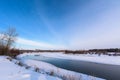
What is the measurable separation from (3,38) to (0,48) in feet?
17.9

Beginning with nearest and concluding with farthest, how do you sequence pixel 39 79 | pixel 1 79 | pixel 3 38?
pixel 1 79
pixel 39 79
pixel 3 38

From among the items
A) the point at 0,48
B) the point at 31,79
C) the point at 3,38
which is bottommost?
the point at 31,79

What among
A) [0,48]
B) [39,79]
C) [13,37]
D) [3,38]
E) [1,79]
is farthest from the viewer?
[13,37]

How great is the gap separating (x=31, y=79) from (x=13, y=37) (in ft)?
109

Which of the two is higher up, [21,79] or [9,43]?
[9,43]

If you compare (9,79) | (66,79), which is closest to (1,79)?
(9,79)

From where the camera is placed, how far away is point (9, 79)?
5246 mm

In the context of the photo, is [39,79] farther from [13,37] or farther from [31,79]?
[13,37]

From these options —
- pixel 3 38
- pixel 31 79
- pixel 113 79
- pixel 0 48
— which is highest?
pixel 3 38

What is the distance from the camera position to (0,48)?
94.6 feet

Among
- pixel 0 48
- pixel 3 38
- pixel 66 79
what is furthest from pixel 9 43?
pixel 66 79

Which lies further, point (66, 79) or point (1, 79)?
point (66, 79)

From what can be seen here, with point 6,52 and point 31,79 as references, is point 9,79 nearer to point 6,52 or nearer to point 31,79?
point 31,79

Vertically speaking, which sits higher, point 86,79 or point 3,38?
point 3,38
